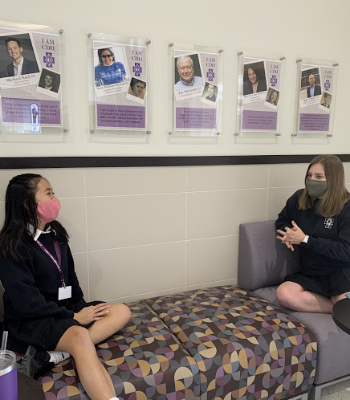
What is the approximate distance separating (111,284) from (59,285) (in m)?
0.51

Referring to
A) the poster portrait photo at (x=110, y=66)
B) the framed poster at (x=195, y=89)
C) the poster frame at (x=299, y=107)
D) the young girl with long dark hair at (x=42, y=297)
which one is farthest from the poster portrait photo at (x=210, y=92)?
the young girl with long dark hair at (x=42, y=297)

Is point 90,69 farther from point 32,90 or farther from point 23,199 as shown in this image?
point 23,199

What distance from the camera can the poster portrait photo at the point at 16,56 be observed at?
74.3 inches

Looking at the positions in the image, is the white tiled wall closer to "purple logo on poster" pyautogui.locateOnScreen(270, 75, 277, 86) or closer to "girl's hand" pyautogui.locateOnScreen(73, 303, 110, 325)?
"girl's hand" pyautogui.locateOnScreen(73, 303, 110, 325)

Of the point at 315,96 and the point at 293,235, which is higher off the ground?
the point at 315,96

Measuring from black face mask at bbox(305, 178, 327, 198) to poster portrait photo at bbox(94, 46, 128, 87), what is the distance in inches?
51.6

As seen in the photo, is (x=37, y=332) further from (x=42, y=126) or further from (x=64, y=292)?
(x=42, y=126)

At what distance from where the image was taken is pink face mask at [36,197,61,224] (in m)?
1.77

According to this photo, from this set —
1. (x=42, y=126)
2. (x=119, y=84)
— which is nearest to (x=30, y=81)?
(x=42, y=126)

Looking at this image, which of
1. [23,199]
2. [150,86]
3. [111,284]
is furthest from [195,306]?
[150,86]

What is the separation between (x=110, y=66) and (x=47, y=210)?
3.06 feet

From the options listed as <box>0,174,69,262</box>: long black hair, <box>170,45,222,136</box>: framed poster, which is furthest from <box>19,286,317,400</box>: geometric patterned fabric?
<box>170,45,222,136</box>: framed poster

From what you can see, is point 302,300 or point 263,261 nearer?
point 302,300

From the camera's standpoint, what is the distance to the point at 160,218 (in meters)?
2.39
